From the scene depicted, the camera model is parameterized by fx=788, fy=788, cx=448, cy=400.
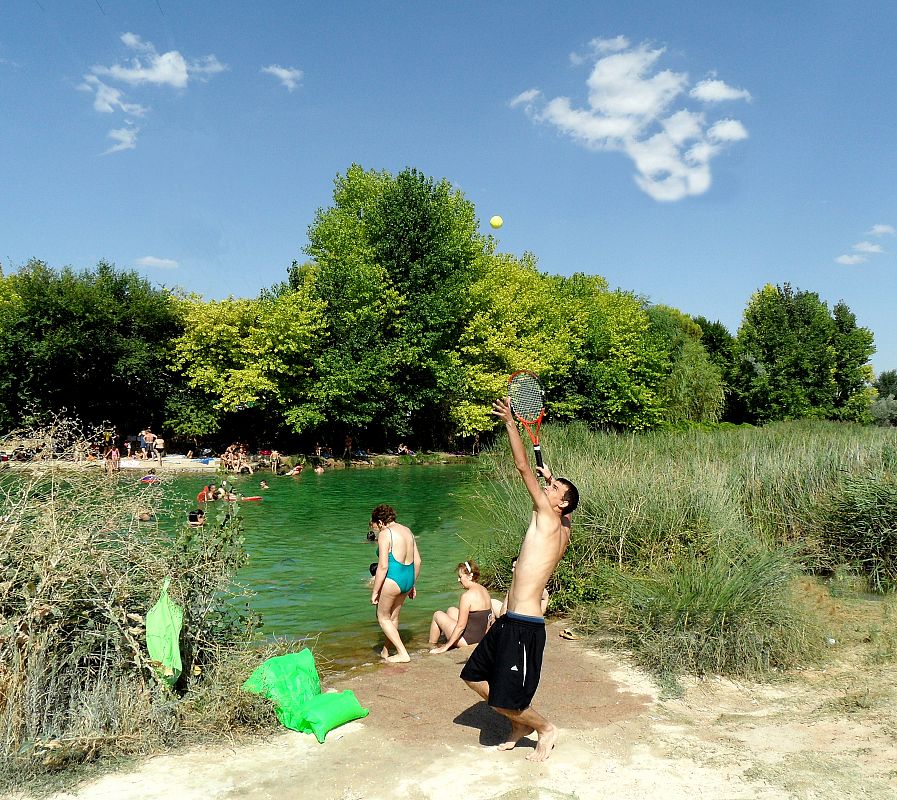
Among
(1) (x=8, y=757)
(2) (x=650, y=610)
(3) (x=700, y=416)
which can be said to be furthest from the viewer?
(3) (x=700, y=416)

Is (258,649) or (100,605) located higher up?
(100,605)

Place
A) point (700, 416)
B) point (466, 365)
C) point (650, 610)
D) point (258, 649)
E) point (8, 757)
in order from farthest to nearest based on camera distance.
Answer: point (700, 416) < point (466, 365) < point (650, 610) < point (258, 649) < point (8, 757)

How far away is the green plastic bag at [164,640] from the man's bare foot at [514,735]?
2.70 m

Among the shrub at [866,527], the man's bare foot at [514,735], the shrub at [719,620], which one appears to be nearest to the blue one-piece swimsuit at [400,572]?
the shrub at [719,620]

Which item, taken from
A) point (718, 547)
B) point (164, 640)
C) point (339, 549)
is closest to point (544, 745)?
point (164, 640)

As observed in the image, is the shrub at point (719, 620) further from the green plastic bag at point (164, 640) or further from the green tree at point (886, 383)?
the green tree at point (886, 383)

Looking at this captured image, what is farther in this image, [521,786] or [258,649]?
[258,649]

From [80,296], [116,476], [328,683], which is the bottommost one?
[328,683]

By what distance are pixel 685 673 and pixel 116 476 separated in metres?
6.17

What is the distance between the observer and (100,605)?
6.34 meters

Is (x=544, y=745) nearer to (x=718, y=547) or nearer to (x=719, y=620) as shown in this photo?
(x=719, y=620)

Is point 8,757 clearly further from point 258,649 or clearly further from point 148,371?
point 148,371

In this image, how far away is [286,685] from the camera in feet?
22.5

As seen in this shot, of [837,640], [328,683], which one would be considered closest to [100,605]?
[328,683]
